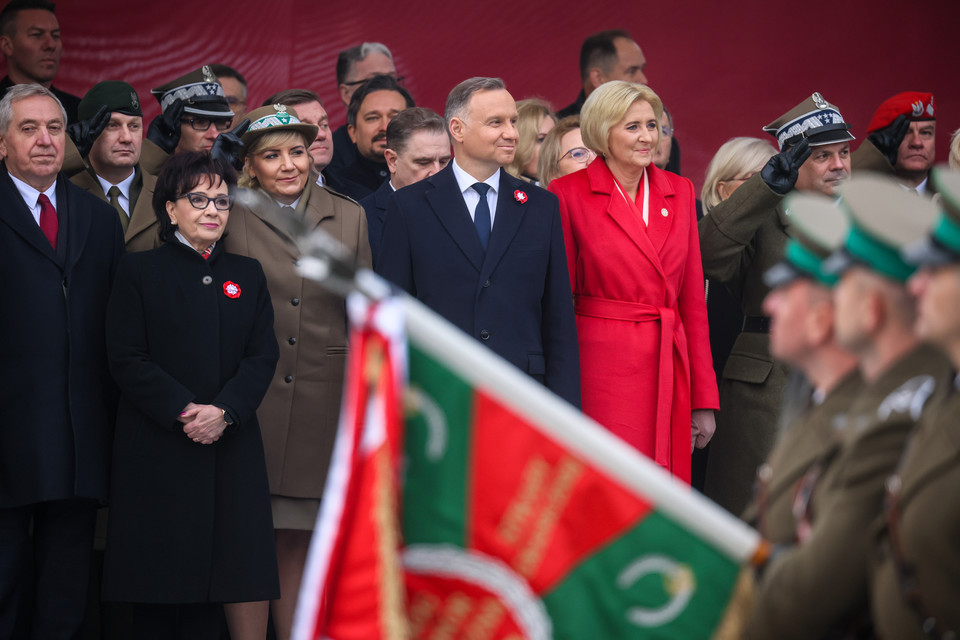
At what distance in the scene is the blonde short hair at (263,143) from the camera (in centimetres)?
507

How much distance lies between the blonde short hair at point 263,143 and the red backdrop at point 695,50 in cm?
247

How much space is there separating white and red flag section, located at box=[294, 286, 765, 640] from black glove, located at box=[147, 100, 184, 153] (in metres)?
3.61

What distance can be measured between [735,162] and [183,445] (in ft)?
9.26

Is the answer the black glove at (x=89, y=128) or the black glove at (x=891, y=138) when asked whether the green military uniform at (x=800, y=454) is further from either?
the black glove at (x=891, y=138)

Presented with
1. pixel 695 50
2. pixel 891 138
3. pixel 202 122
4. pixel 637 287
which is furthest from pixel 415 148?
pixel 695 50

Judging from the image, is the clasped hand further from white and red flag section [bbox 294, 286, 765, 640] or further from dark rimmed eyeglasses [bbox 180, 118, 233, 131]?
white and red flag section [bbox 294, 286, 765, 640]

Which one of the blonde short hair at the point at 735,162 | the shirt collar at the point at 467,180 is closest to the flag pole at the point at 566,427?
the shirt collar at the point at 467,180

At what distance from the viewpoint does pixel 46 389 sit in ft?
14.3

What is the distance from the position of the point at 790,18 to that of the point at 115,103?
14.3 feet

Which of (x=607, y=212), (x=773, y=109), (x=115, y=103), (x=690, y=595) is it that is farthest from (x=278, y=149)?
(x=773, y=109)

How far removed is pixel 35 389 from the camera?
4332 mm

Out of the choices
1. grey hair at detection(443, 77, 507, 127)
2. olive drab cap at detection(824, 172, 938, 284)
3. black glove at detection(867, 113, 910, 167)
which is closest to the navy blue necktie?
grey hair at detection(443, 77, 507, 127)

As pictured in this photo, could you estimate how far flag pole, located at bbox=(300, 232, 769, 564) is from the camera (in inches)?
89.6

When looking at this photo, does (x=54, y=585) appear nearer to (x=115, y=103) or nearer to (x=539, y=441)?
(x=115, y=103)
